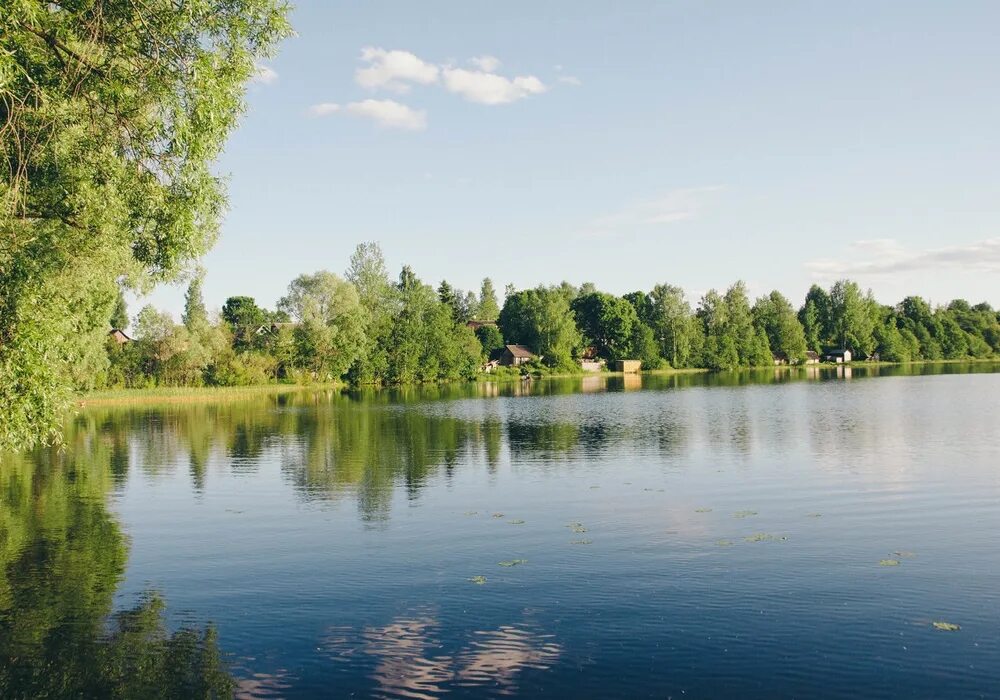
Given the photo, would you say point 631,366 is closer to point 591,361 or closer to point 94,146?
point 591,361

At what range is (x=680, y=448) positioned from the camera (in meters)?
39.5

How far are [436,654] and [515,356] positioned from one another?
162 metres

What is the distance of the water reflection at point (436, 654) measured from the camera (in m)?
12.2

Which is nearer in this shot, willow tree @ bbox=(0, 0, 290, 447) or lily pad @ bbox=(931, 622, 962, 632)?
lily pad @ bbox=(931, 622, 962, 632)

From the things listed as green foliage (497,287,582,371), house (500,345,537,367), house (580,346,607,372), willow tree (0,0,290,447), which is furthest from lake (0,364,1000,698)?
house (580,346,607,372)

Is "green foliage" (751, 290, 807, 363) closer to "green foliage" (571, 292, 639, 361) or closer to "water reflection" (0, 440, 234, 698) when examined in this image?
"green foliage" (571, 292, 639, 361)

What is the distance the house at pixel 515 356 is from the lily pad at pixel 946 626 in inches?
6282

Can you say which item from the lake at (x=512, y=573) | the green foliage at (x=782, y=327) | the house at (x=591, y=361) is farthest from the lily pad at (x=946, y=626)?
the green foliage at (x=782, y=327)

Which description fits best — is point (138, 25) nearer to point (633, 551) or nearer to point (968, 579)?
point (633, 551)

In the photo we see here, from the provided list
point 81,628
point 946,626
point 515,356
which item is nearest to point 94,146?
point 81,628

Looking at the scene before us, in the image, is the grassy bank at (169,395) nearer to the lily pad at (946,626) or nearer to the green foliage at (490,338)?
the green foliage at (490,338)

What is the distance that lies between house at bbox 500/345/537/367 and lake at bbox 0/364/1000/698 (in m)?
135

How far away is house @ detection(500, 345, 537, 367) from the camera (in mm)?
175000

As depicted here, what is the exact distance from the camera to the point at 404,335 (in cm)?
13475
